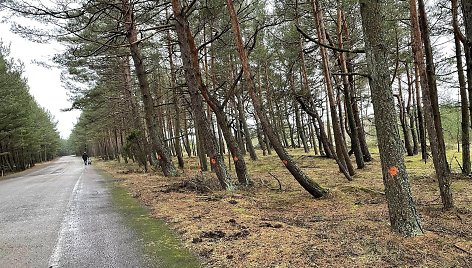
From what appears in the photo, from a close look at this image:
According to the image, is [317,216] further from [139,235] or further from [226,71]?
[226,71]

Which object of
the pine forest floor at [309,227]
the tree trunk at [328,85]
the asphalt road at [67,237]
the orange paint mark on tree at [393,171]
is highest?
the tree trunk at [328,85]

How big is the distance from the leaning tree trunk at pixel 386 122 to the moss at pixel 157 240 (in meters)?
2.93

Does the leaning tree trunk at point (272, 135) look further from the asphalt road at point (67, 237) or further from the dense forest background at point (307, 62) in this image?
the asphalt road at point (67, 237)

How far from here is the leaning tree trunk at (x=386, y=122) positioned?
489 cm

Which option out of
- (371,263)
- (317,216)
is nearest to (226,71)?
(317,216)

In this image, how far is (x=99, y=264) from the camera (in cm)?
462

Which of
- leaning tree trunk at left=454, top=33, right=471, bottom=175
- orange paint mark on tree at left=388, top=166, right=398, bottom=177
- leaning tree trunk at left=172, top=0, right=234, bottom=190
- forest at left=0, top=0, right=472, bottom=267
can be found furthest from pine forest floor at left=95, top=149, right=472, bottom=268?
leaning tree trunk at left=454, top=33, right=471, bottom=175

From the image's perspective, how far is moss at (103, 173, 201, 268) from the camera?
452 centimetres

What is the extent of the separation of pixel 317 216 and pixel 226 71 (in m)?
15.5

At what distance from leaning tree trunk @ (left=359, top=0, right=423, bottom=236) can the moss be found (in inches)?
115

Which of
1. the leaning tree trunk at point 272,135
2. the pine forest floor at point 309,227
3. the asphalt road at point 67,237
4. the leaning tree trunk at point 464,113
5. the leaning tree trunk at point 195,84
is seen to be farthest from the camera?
the leaning tree trunk at point 464,113

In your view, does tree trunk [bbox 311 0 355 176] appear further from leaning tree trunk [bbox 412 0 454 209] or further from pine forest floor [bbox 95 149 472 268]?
leaning tree trunk [bbox 412 0 454 209]

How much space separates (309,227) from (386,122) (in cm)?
212

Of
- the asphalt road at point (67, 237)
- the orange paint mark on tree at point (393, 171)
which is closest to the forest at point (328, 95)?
the orange paint mark on tree at point (393, 171)
